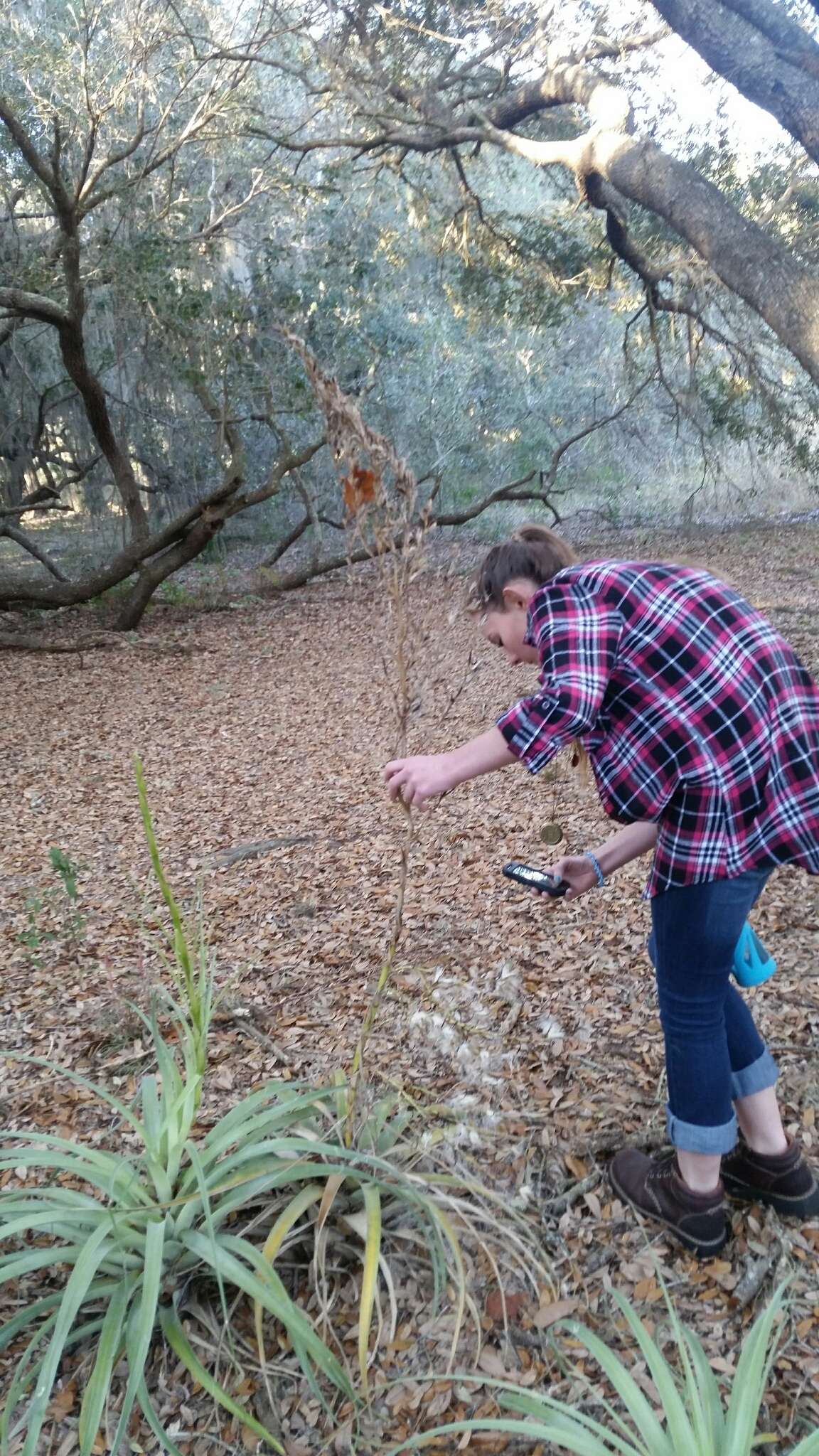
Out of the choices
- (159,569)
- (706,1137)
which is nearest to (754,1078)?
(706,1137)

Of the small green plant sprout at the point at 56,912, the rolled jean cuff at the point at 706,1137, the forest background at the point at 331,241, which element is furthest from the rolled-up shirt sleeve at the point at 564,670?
the forest background at the point at 331,241

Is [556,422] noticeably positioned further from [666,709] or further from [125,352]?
[666,709]

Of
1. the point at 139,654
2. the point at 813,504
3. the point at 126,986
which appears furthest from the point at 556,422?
the point at 126,986

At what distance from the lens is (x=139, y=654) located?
7977 mm

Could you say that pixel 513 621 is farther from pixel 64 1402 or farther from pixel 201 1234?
pixel 64 1402

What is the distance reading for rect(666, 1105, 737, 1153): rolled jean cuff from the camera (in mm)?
1771

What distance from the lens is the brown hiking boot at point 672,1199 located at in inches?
72.0

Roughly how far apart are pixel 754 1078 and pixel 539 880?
54 centimetres

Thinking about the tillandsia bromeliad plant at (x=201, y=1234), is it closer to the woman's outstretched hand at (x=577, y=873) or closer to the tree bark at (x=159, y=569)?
the woman's outstretched hand at (x=577, y=873)

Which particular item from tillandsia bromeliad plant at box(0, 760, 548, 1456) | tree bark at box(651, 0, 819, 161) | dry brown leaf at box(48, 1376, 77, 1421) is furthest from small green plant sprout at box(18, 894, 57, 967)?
tree bark at box(651, 0, 819, 161)

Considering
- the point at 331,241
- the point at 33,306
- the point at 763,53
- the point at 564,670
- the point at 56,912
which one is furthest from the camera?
the point at 331,241

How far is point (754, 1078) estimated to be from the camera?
1.86 meters

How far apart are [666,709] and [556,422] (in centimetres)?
1401

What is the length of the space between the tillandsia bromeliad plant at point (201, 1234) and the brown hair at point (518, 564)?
66cm
